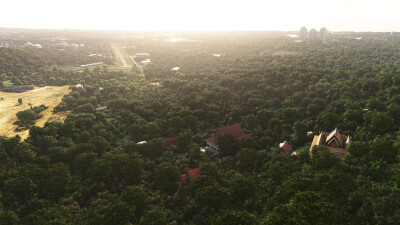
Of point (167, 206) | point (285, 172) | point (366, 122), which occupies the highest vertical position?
point (366, 122)

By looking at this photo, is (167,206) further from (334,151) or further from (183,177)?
(334,151)

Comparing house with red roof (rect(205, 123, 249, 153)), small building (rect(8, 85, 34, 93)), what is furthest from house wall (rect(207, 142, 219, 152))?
small building (rect(8, 85, 34, 93))

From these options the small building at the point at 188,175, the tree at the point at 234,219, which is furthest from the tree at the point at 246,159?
the tree at the point at 234,219

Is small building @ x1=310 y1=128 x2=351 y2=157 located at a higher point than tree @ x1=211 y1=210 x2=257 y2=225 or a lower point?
higher

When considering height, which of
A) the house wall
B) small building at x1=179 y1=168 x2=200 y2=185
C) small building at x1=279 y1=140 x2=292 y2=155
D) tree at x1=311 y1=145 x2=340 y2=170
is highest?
tree at x1=311 y1=145 x2=340 y2=170

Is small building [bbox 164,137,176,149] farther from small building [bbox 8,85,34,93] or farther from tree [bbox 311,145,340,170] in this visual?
small building [bbox 8,85,34,93]

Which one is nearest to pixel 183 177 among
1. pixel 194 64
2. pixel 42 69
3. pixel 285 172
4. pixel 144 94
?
pixel 285 172

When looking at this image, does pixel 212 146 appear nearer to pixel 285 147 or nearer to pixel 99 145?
pixel 285 147
